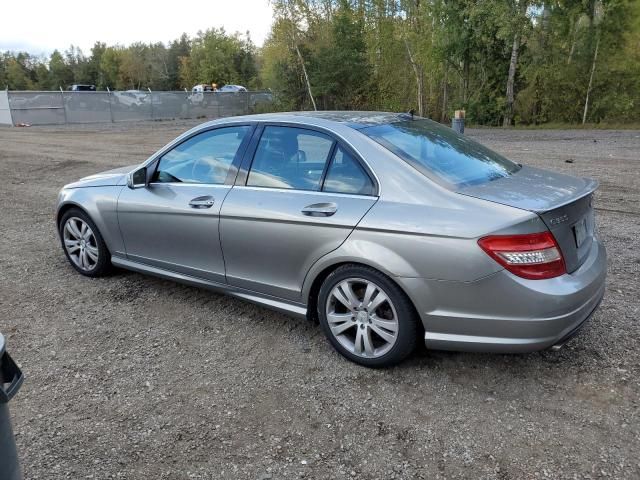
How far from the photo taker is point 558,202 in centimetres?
299

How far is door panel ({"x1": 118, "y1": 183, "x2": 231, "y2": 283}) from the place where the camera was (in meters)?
3.92

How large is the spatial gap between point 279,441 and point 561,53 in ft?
92.8

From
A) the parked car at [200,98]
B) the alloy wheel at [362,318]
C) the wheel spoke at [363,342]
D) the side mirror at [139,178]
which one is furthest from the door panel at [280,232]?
the parked car at [200,98]

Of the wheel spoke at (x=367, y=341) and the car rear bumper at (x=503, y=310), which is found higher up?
the car rear bumper at (x=503, y=310)

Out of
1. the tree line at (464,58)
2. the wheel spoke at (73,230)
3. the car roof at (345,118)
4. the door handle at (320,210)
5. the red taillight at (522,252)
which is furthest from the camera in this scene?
the tree line at (464,58)

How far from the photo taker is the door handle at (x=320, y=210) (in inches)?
129

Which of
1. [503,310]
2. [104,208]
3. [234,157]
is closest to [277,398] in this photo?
[503,310]

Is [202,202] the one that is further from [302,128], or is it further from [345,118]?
[345,118]

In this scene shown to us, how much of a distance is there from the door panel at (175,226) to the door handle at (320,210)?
2.58 feet

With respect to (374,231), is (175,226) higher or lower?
lower

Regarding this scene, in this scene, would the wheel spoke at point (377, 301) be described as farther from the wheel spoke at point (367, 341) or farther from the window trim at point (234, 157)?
the window trim at point (234, 157)

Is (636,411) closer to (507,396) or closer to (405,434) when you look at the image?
(507,396)

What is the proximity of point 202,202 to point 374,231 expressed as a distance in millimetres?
1470

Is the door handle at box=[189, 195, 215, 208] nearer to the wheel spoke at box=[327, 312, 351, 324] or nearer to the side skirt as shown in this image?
the side skirt
